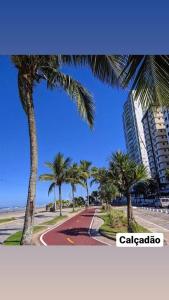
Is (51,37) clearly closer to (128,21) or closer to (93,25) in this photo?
(93,25)

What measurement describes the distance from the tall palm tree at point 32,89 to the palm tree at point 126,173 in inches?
119

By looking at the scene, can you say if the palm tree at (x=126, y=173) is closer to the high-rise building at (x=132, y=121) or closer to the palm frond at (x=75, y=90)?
the high-rise building at (x=132, y=121)

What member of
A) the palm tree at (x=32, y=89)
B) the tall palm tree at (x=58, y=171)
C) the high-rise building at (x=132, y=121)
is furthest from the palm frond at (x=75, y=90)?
the tall palm tree at (x=58, y=171)

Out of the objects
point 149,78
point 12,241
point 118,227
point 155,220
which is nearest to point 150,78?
point 149,78

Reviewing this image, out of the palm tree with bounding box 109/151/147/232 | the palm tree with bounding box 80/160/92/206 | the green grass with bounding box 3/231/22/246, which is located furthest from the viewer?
the palm tree with bounding box 80/160/92/206

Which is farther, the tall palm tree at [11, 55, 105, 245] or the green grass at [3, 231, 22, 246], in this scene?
the green grass at [3, 231, 22, 246]

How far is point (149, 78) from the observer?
16.8ft

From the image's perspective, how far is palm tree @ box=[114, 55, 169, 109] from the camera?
16.7ft

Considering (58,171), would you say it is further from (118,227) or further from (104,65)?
(104,65)

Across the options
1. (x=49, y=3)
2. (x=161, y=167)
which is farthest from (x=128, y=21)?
(x=161, y=167)

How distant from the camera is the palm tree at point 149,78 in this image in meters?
5.10

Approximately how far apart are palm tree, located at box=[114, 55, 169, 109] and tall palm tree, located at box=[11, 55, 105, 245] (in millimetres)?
2579

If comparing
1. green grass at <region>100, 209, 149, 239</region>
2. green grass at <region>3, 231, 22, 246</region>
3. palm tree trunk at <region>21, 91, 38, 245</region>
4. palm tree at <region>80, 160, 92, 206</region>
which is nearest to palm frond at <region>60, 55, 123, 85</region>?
palm tree trunk at <region>21, 91, 38, 245</region>

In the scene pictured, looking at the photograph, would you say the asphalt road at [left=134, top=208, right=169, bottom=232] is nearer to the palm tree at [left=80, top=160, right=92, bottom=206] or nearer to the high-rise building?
the high-rise building
